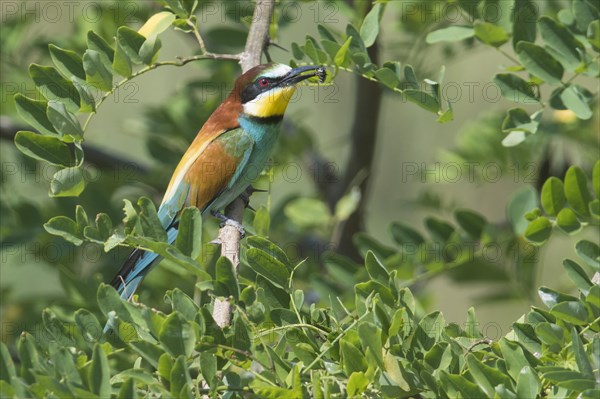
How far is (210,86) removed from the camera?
→ 2824mm

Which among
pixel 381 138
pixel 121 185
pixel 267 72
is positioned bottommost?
pixel 381 138

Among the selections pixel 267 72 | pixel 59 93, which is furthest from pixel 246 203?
pixel 59 93

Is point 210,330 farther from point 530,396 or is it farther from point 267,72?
point 267,72

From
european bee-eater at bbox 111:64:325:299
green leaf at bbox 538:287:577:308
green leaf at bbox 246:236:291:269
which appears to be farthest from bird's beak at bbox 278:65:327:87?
green leaf at bbox 538:287:577:308

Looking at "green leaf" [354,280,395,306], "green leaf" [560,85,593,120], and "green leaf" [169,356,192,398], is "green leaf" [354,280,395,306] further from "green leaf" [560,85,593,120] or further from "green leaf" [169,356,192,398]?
"green leaf" [560,85,593,120]

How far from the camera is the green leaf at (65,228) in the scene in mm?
1487

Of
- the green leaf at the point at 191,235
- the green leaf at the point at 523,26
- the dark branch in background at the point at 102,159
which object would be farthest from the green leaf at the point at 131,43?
the dark branch in background at the point at 102,159

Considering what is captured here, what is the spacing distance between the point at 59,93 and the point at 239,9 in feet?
3.25

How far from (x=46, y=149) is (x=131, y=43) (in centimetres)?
28

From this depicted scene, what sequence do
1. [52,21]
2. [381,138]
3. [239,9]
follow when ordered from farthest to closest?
[381,138]
[52,21]
[239,9]

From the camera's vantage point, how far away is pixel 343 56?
1.81 meters

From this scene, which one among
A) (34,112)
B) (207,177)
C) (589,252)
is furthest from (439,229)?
(34,112)

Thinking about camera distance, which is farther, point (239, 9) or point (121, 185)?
point (121, 185)

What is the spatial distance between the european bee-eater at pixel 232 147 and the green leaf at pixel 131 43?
1.53 feet
